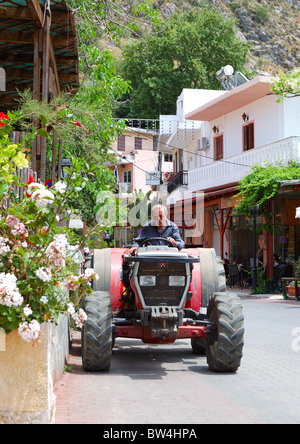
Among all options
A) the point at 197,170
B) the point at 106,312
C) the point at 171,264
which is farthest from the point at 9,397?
the point at 197,170

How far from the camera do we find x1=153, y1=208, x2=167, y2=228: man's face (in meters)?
9.75

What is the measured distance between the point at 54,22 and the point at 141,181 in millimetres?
52766

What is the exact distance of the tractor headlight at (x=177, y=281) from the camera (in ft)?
29.1

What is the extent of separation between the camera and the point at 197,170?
119 ft

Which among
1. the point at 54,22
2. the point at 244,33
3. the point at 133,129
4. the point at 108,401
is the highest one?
the point at 244,33

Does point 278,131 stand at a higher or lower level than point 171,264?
higher

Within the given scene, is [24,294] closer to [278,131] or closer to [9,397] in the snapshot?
[9,397]

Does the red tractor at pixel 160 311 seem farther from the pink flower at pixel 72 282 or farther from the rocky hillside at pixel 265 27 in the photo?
the rocky hillside at pixel 265 27

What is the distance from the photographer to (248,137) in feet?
106

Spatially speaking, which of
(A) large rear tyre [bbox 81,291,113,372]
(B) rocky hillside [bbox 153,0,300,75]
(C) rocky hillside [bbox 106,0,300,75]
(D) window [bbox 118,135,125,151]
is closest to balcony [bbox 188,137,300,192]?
(A) large rear tyre [bbox 81,291,113,372]

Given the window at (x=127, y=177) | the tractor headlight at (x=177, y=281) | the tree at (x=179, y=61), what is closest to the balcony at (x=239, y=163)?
the tractor headlight at (x=177, y=281)

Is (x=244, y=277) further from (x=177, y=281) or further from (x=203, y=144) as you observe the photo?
(x=177, y=281)

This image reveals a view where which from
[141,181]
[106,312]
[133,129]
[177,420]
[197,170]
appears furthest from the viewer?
[141,181]

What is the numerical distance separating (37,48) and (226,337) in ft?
15.6
